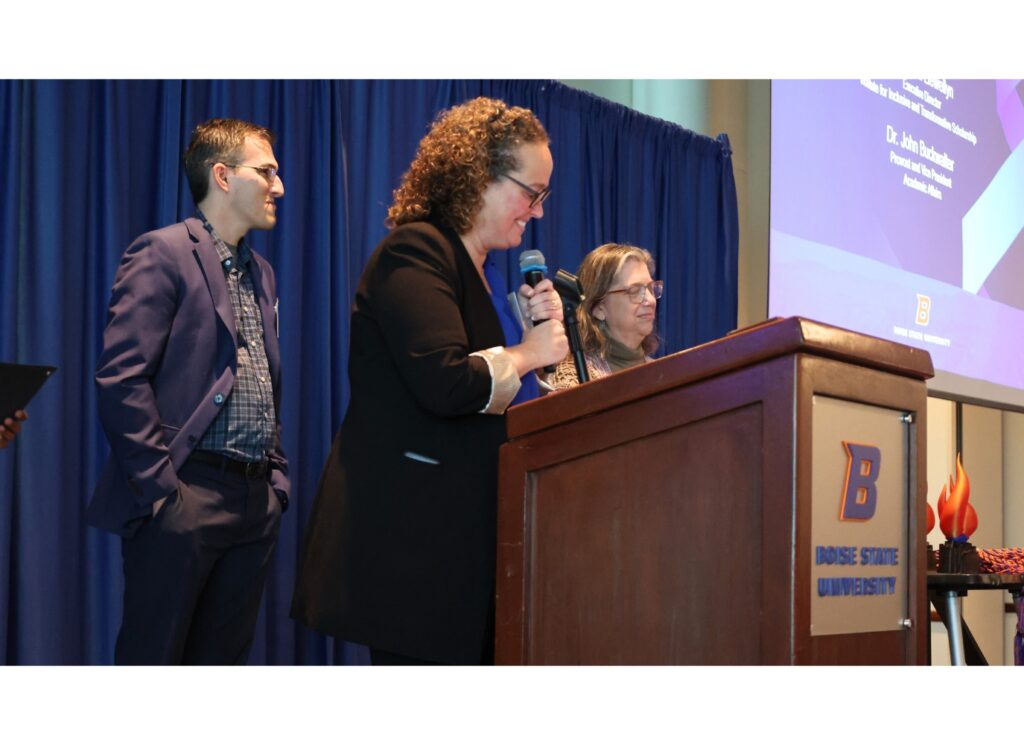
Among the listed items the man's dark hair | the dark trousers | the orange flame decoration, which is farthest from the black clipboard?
the orange flame decoration

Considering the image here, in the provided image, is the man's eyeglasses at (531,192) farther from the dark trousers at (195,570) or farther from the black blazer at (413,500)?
the dark trousers at (195,570)

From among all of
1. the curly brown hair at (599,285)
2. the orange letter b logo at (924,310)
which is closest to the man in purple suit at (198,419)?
the curly brown hair at (599,285)

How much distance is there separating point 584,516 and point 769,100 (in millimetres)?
3911

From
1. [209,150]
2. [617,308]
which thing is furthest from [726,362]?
[209,150]

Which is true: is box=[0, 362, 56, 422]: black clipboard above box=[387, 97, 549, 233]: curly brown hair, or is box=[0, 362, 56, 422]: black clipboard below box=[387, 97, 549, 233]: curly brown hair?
below

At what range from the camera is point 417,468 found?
1940mm

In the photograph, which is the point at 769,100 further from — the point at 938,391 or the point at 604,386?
the point at 604,386

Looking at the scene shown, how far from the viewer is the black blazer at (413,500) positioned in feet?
6.28

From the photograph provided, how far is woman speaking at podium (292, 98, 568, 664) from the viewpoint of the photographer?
1.91 m

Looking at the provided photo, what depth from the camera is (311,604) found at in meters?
1.97

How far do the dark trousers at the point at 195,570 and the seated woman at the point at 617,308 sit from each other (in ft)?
3.14

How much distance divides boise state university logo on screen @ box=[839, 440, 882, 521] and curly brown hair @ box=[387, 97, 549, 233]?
896 mm

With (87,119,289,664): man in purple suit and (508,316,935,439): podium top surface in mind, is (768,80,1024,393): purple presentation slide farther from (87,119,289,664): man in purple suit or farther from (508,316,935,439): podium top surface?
(508,316,935,439): podium top surface

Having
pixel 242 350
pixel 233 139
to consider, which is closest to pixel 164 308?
pixel 242 350
